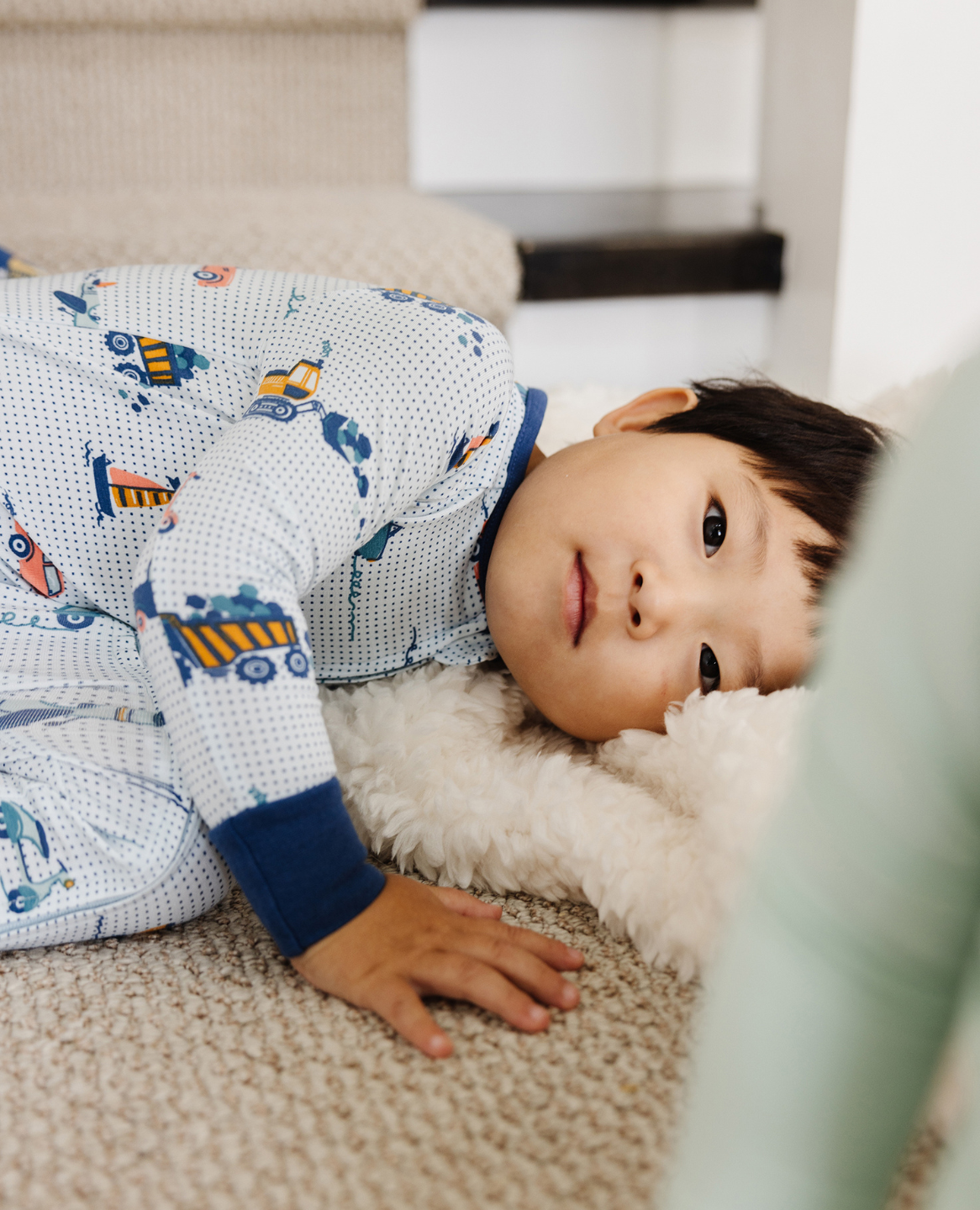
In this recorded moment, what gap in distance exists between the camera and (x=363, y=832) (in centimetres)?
69

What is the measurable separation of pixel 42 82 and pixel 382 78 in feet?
1.61

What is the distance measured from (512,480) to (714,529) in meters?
0.18

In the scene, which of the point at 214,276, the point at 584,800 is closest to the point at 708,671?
the point at 584,800

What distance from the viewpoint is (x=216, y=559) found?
58 cm

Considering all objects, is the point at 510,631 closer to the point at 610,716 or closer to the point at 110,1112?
the point at 610,716

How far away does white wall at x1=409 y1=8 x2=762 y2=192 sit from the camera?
1.77 m

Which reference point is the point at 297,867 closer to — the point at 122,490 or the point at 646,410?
the point at 122,490

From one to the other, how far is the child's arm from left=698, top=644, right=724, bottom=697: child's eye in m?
0.24

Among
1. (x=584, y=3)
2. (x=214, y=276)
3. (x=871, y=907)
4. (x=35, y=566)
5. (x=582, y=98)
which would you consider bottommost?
(x=35, y=566)

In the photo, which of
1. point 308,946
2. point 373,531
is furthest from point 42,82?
point 308,946

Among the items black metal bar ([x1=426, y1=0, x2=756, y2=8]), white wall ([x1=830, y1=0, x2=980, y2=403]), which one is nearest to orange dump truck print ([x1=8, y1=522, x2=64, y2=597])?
white wall ([x1=830, y1=0, x2=980, y2=403])

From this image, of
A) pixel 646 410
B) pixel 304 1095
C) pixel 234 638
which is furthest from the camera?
pixel 646 410

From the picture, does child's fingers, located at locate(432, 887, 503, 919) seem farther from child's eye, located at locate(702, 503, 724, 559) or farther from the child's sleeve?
child's eye, located at locate(702, 503, 724, 559)

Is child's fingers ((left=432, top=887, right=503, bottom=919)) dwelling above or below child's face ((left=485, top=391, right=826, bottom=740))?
below
